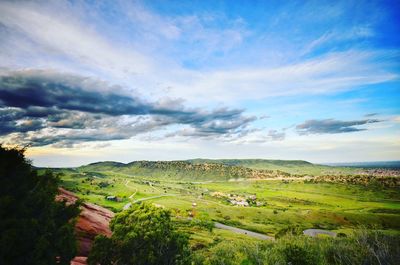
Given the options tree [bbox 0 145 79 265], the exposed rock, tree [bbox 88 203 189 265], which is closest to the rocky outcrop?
the exposed rock

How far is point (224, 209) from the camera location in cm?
18912

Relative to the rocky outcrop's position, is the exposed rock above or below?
below

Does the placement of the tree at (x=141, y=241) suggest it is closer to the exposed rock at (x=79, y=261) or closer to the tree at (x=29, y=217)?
the exposed rock at (x=79, y=261)

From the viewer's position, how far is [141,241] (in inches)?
1550

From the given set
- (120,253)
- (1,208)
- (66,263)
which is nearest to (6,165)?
(1,208)

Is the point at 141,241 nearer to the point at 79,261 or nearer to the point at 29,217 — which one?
the point at 79,261

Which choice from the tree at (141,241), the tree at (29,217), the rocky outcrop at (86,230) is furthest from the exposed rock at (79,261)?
the tree at (29,217)

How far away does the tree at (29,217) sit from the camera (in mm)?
24391

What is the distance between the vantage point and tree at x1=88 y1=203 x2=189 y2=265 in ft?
122

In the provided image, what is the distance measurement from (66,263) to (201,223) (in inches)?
4442

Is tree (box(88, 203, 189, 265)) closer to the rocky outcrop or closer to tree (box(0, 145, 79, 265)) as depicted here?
the rocky outcrop

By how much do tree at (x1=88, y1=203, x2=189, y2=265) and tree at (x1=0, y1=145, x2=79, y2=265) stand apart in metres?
8.10

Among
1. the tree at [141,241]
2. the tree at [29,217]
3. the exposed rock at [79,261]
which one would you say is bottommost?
the exposed rock at [79,261]

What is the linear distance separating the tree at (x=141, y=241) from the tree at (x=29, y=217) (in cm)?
810
